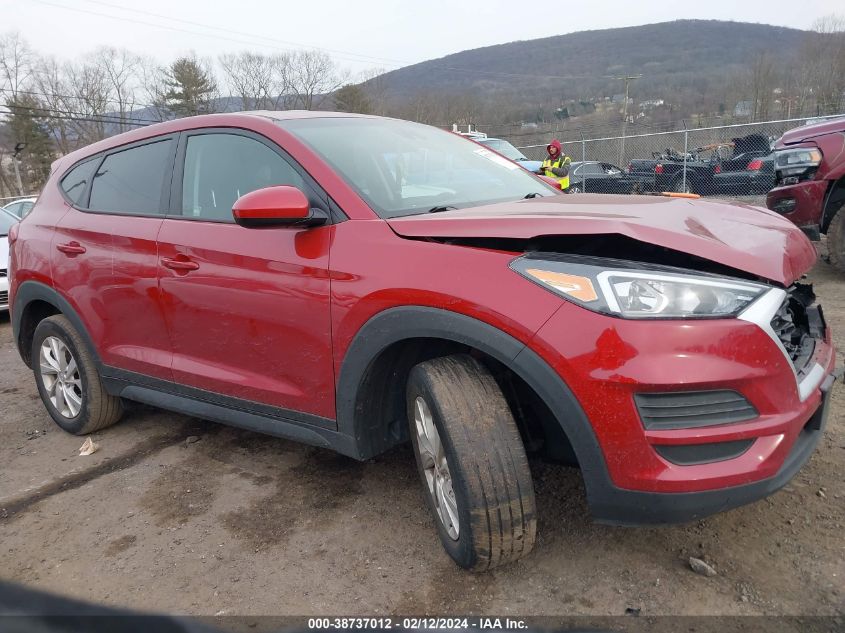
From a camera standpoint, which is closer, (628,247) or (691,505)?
(691,505)

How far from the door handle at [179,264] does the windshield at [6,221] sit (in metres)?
6.61

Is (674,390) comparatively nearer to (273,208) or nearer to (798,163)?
(273,208)

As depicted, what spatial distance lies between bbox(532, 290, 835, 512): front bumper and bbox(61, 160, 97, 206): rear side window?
2.97 meters

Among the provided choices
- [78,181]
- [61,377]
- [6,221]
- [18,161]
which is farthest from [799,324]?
[18,161]

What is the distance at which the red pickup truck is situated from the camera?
5.70 metres

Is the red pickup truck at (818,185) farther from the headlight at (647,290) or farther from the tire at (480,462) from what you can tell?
the tire at (480,462)

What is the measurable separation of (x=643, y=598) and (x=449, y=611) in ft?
2.03

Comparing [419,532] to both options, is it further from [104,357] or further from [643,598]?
[104,357]

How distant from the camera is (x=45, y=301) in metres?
3.79

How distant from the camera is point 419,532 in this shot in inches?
101

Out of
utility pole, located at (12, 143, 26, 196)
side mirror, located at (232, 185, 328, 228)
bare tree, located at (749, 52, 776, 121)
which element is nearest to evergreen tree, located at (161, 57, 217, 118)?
utility pole, located at (12, 143, 26, 196)

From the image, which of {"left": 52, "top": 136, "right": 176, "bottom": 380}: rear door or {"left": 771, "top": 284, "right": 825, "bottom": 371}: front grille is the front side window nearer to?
{"left": 52, "top": 136, "right": 176, "bottom": 380}: rear door

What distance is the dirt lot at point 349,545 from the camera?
2125 mm

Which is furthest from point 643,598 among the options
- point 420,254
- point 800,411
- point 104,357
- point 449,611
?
point 104,357
